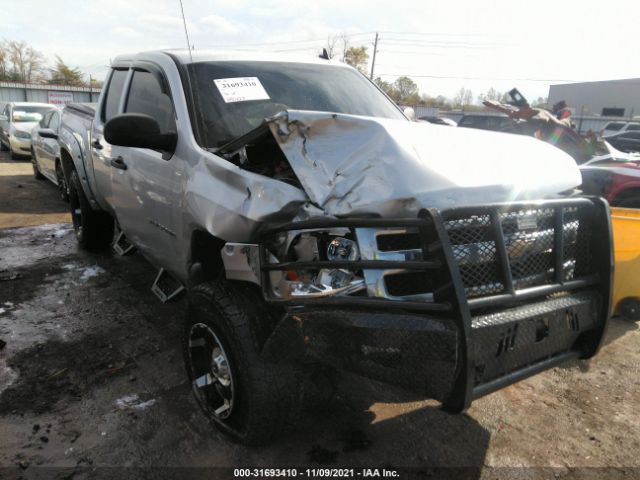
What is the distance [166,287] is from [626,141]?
17310 millimetres

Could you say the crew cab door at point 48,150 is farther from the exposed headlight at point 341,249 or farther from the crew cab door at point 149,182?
the exposed headlight at point 341,249

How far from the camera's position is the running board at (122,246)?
4741mm

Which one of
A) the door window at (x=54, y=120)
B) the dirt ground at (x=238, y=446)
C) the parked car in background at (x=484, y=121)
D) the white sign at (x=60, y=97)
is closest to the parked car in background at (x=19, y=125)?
the door window at (x=54, y=120)

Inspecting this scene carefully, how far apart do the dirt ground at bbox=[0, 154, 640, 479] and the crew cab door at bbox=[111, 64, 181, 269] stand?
79cm

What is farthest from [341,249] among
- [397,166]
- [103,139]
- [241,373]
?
[103,139]

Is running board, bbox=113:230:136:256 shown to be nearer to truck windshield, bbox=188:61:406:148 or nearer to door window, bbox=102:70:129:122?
door window, bbox=102:70:129:122

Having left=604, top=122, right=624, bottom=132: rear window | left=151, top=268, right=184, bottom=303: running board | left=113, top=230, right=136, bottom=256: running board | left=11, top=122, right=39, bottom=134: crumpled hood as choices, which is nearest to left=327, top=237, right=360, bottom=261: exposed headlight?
left=151, top=268, right=184, bottom=303: running board

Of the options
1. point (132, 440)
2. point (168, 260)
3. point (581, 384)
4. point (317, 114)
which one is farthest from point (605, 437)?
point (168, 260)

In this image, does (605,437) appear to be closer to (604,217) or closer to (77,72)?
(604,217)

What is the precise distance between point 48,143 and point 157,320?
6.31m

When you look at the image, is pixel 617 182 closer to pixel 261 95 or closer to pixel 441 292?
pixel 261 95

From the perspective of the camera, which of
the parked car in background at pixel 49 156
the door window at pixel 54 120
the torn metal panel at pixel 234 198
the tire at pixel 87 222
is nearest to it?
the torn metal panel at pixel 234 198

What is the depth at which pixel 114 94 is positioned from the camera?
179 inches

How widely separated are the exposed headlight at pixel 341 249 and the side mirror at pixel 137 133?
138cm
